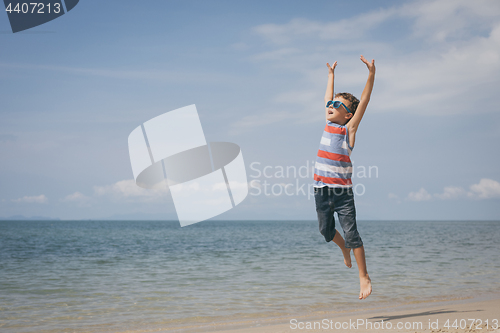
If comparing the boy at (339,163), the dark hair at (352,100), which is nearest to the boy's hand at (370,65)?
the boy at (339,163)

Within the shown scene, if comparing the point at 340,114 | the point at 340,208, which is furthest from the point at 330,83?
the point at 340,208

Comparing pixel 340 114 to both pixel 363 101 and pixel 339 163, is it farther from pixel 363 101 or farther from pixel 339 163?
pixel 339 163

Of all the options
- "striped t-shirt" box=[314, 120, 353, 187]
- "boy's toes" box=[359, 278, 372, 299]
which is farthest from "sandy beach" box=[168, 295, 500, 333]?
"striped t-shirt" box=[314, 120, 353, 187]

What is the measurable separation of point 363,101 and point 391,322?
12.1 ft

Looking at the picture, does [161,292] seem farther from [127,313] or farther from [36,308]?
[36,308]

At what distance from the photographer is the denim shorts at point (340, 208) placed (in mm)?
3382

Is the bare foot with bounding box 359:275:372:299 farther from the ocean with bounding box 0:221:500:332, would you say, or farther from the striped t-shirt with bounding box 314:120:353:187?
the ocean with bounding box 0:221:500:332

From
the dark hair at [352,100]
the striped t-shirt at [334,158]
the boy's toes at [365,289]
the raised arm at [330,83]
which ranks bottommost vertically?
the boy's toes at [365,289]

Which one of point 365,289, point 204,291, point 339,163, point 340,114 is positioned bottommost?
point 204,291

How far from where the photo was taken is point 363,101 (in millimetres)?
3234

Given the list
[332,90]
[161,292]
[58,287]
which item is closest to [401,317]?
[332,90]

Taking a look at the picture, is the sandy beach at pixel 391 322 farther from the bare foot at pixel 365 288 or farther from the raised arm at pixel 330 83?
the raised arm at pixel 330 83

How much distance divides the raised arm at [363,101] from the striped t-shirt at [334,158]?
0.06 m

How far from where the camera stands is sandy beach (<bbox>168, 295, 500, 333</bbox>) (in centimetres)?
495
